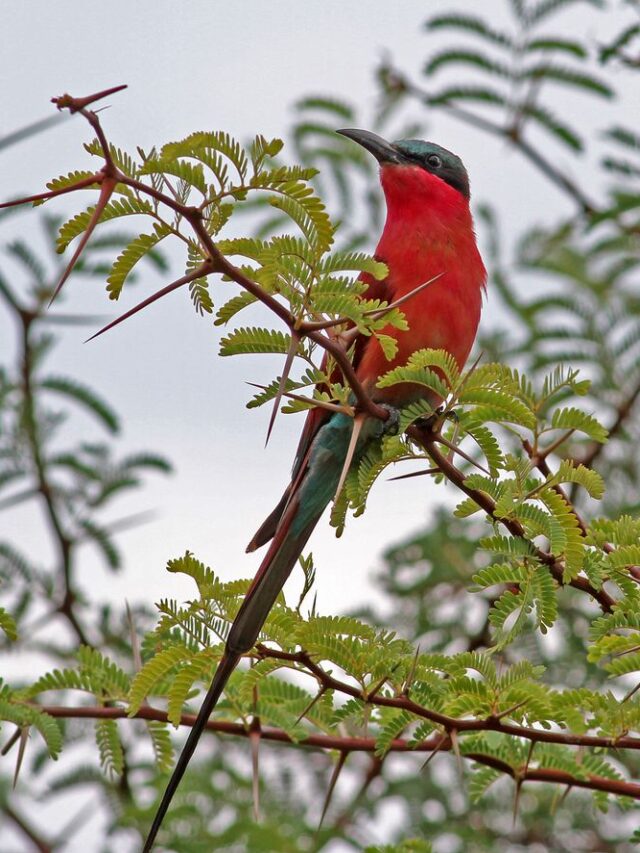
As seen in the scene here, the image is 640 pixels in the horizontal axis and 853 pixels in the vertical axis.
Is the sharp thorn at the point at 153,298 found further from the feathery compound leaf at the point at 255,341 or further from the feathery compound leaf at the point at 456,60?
the feathery compound leaf at the point at 456,60

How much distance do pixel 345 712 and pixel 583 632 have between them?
2496 millimetres

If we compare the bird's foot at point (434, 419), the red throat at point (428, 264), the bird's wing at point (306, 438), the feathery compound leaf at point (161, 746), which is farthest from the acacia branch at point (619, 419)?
the feathery compound leaf at point (161, 746)

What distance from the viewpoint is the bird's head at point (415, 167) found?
4895mm

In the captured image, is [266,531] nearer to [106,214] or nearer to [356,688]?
[356,688]

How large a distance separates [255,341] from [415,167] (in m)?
2.57

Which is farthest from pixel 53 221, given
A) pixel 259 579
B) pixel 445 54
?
pixel 259 579

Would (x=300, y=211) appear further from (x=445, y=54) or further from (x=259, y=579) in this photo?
(x=445, y=54)

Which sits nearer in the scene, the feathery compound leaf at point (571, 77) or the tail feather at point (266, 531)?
the tail feather at point (266, 531)

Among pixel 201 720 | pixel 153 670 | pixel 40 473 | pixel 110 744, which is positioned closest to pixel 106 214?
pixel 153 670

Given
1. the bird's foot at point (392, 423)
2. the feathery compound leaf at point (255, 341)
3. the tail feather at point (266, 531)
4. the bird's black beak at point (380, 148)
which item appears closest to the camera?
the feathery compound leaf at point (255, 341)

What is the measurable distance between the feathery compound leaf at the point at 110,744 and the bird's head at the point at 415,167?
2393mm

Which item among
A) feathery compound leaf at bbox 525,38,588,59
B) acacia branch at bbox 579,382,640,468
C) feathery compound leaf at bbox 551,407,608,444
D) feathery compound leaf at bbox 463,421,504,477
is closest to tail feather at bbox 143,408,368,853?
feathery compound leaf at bbox 463,421,504,477

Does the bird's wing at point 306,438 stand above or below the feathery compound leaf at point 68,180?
below

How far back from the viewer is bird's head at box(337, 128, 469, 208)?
489 centimetres
